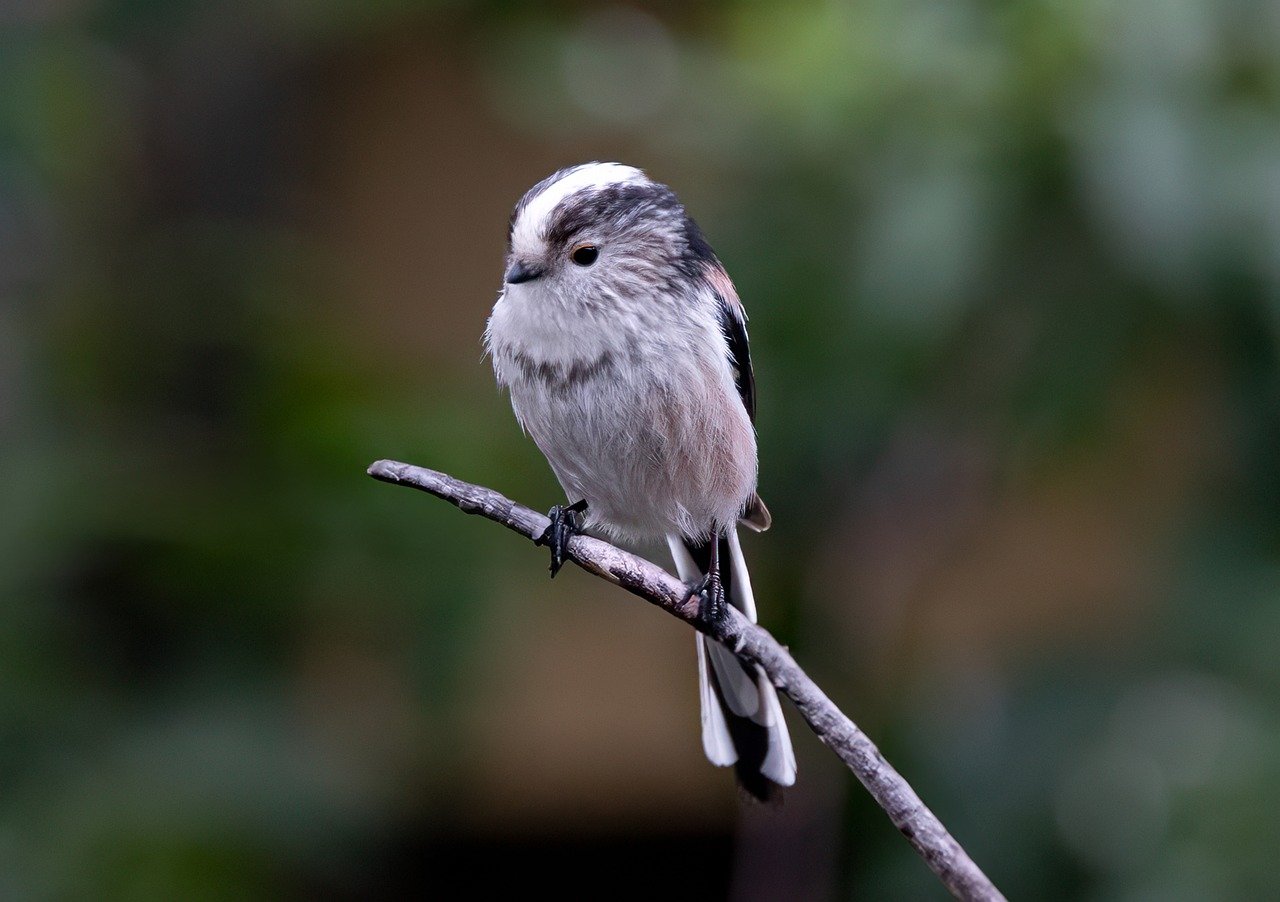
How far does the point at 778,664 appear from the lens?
181cm

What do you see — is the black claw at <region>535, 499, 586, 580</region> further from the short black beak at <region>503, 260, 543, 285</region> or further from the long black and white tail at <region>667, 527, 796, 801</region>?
the short black beak at <region>503, 260, 543, 285</region>

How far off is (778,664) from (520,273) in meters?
0.92

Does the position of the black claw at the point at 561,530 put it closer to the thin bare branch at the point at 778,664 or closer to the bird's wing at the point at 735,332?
the thin bare branch at the point at 778,664

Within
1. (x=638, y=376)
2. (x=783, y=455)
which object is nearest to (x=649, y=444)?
(x=638, y=376)

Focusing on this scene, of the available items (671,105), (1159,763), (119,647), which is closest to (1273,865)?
(1159,763)

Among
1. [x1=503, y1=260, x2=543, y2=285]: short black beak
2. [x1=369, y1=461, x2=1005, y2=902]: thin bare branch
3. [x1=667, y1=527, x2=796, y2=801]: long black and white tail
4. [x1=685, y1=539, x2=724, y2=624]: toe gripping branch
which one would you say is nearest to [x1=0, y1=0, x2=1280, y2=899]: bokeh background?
[x1=667, y1=527, x2=796, y2=801]: long black and white tail

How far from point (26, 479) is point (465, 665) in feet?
4.20

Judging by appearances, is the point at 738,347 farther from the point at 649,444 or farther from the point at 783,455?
the point at 783,455

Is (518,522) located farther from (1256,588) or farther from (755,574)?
(1256,588)

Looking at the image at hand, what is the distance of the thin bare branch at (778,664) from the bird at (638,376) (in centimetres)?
22

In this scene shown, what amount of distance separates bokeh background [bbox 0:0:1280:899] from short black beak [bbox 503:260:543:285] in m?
0.93

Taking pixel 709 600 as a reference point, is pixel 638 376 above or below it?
above

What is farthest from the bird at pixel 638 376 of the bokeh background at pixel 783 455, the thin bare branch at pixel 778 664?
the bokeh background at pixel 783 455

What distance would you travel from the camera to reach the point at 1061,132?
10.2 ft
